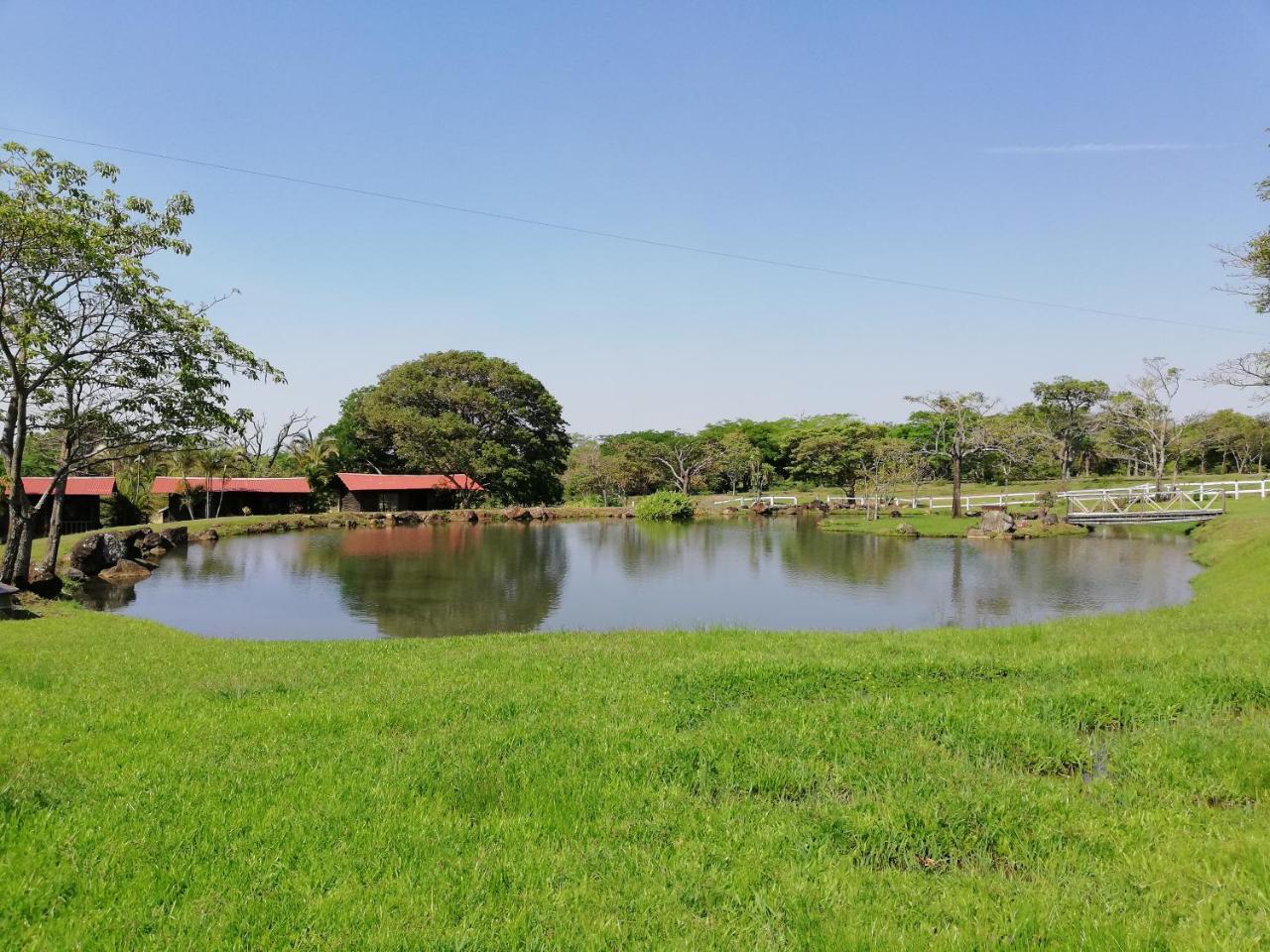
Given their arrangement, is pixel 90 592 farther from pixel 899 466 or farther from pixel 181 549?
pixel 899 466

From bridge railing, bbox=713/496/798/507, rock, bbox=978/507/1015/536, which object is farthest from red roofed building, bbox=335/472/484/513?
rock, bbox=978/507/1015/536

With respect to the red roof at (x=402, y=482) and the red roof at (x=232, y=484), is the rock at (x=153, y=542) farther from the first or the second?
the red roof at (x=402, y=482)

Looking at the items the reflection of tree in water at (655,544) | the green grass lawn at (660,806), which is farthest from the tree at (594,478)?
the green grass lawn at (660,806)

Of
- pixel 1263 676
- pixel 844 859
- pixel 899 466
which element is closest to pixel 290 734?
pixel 844 859

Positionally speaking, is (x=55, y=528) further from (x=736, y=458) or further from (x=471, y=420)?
(x=736, y=458)

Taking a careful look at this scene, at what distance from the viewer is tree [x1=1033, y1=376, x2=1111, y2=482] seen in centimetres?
6088

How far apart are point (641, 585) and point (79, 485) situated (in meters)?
33.9

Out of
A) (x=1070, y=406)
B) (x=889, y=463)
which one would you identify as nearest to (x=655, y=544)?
(x=889, y=463)

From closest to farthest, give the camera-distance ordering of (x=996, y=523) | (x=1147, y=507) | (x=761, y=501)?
1. (x=996, y=523)
2. (x=1147, y=507)
3. (x=761, y=501)

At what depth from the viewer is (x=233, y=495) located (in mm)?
50406

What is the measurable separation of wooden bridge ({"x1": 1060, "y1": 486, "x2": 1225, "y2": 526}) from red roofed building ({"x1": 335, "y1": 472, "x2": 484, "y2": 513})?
1627 inches

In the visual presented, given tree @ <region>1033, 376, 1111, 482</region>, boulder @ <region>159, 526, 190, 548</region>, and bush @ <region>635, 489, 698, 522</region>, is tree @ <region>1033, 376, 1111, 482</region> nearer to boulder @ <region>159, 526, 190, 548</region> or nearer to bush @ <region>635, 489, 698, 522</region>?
bush @ <region>635, 489, 698, 522</region>

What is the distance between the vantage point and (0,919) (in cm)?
316

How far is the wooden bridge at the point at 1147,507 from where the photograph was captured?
112ft
